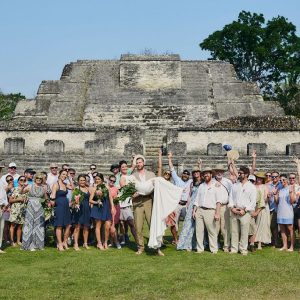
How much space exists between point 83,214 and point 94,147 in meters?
10.6

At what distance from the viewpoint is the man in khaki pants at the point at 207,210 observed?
33.7 ft

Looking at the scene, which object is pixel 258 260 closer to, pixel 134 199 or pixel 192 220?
pixel 192 220

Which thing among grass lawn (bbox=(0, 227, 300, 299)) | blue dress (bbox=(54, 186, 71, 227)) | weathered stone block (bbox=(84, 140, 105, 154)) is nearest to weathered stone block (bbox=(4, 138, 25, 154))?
weathered stone block (bbox=(84, 140, 105, 154))

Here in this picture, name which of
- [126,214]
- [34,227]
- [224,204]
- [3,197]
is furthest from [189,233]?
[3,197]

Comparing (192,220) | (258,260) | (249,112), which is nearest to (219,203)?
(192,220)

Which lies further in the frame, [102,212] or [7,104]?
[7,104]

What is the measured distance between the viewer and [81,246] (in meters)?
10.9

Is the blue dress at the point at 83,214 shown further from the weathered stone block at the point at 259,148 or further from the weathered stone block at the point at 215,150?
the weathered stone block at the point at 259,148

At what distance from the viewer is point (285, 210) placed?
35.4 ft

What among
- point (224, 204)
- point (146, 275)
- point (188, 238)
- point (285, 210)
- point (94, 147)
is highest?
point (94, 147)

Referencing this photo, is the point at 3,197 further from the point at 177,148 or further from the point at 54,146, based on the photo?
the point at 54,146

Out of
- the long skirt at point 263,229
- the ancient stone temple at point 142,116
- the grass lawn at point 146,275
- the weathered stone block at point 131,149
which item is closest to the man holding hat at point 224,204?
the grass lawn at point 146,275

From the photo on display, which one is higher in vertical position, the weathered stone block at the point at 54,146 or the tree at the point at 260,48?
the tree at the point at 260,48

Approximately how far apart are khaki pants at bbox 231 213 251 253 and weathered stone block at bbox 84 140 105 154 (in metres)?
11.4
